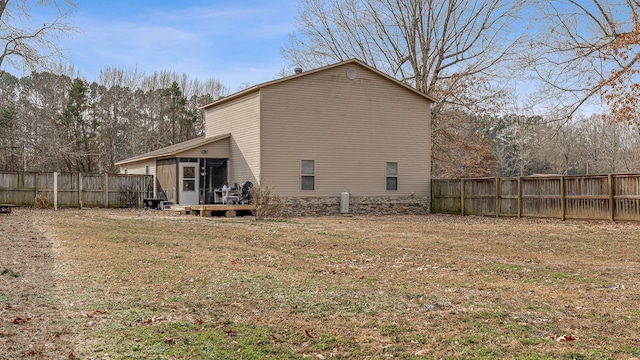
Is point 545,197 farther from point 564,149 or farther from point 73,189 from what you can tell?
point 564,149

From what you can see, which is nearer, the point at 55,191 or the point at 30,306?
the point at 30,306

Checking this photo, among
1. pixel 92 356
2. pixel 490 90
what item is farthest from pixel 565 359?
pixel 490 90

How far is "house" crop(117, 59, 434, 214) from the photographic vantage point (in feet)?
74.3

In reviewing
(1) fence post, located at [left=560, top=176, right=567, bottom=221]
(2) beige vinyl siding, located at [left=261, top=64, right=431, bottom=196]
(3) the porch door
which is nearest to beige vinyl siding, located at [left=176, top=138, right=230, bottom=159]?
(3) the porch door

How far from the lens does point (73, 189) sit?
83.8 ft

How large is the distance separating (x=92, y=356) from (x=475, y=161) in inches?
1412

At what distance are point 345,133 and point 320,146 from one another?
133cm

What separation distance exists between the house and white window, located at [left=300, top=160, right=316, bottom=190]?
4 cm

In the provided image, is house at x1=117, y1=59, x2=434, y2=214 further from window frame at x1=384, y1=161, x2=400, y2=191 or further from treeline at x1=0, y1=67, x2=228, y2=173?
treeline at x1=0, y1=67, x2=228, y2=173

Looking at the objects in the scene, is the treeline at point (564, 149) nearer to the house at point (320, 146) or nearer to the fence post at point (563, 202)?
the house at point (320, 146)

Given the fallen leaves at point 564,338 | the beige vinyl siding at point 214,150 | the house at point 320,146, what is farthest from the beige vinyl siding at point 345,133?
the fallen leaves at point 564,338

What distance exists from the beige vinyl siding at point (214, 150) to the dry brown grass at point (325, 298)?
1140cm

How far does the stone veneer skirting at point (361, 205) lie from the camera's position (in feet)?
75.8

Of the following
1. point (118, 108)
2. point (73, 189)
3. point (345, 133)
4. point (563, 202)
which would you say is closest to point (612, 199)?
point (563, 202)
